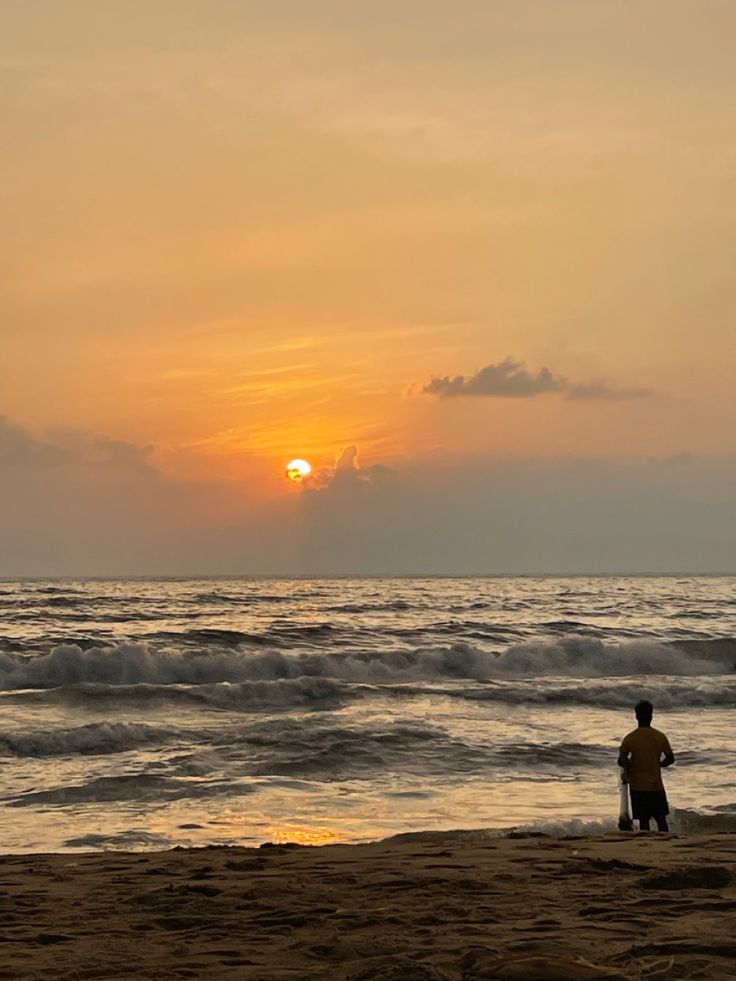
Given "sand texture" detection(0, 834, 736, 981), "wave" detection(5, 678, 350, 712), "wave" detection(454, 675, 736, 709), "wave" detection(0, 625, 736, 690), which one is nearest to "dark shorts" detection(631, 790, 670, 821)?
"sand texture" detection(0, 834, 736, 981)

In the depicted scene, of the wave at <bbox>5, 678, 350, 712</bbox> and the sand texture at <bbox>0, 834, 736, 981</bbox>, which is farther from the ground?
the wave at <bbox>5, 678, 350, 712</bbox>

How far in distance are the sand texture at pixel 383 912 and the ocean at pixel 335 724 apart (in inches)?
97.4

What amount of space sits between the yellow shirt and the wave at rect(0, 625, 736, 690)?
19.0 m

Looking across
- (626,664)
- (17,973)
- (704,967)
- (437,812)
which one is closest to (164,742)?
(437,812)

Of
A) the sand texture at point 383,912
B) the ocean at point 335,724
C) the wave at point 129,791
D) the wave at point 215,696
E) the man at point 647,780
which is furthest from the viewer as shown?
the wave at point 215,696

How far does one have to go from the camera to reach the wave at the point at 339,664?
29531mm

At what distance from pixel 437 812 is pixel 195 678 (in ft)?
60.8

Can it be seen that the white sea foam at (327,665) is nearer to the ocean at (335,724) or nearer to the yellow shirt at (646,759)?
the ocean at (335,724)

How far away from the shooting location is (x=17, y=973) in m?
5.52

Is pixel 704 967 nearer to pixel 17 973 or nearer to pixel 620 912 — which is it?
pixel 620 912

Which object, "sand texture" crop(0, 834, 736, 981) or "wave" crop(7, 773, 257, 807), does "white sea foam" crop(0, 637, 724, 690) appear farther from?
"sand texture" crop(0, 834, 736, 981)

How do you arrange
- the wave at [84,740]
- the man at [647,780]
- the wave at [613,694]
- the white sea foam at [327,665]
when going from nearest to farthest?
the man at [647,780] < the wave at [84,740] < the wave at [613,694] < the white sea foam at [327,665]

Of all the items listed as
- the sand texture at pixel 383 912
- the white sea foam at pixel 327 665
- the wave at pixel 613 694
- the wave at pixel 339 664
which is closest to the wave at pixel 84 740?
the sand texture at pixel 383 912

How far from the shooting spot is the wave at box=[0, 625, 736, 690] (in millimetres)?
29531
